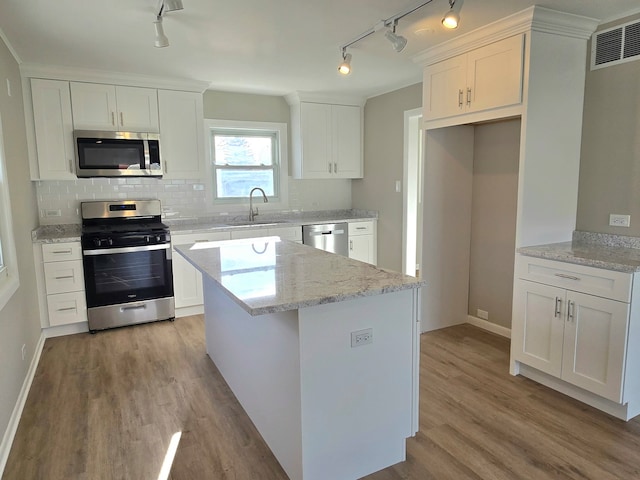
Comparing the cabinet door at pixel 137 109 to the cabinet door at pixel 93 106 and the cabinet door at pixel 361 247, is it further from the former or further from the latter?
the cabinet door at pixel 361 247

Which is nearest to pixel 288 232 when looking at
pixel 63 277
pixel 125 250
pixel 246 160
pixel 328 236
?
pixel 328 236

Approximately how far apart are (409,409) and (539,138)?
1955mm

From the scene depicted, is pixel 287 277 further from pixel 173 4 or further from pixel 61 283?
pixel 61 283

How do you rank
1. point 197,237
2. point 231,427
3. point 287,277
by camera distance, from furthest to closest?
1. point 197,237
2. point 231,427
3. point 287,277

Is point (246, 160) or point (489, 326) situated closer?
point (489, 326)

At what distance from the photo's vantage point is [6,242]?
267 centimetres

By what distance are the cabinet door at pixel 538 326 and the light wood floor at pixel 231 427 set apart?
0.20m

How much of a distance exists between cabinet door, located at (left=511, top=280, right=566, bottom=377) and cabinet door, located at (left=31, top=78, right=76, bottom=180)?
4.07 m

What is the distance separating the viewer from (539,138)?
9.02ft

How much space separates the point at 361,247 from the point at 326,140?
56.2 inches

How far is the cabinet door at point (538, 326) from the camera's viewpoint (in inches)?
104

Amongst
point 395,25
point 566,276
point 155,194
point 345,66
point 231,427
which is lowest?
point 231,427

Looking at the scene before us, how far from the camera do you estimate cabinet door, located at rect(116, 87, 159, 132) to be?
4098mm

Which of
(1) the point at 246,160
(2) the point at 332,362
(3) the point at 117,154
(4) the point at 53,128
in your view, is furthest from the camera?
(1) the point at 246,160
